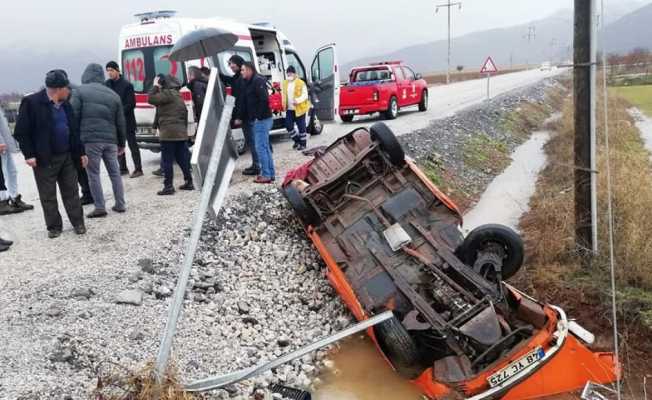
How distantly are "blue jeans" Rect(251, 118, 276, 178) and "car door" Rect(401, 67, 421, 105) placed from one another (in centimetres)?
987

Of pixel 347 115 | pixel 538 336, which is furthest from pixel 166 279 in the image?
pixel 347 115

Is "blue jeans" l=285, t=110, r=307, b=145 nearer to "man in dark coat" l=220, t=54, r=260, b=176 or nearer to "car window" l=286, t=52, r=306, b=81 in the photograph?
"man in dark coat" l=220, t=54, r=260, b=176

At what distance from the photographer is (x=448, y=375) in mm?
4070

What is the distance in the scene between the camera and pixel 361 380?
488 cm

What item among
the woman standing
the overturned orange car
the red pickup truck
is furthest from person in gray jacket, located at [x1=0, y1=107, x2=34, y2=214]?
the red pickup truck

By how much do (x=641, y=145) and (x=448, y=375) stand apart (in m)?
13.2

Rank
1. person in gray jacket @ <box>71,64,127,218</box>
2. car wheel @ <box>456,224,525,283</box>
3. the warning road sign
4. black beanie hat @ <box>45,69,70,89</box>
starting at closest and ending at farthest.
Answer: car wheel @ <box>456,224,525,283</box>
black beanie hat @ <box>45,69,70,89</box>
person in gray jacket @ <box>71,64,127,218</box>
the warning road sign

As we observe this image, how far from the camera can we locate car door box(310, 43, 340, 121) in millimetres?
12844

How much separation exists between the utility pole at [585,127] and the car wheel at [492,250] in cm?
100

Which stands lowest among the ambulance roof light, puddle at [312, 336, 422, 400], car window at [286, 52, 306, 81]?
puddle at [312, 336, 422, 400]

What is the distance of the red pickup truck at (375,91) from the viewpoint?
15.7 meters

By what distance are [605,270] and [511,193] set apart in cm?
Result: 553

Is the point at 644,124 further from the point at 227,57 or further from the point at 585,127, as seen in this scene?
the point at 585,127

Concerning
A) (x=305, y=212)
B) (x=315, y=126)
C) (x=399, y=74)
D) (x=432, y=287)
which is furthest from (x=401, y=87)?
(x=432, y=287)
